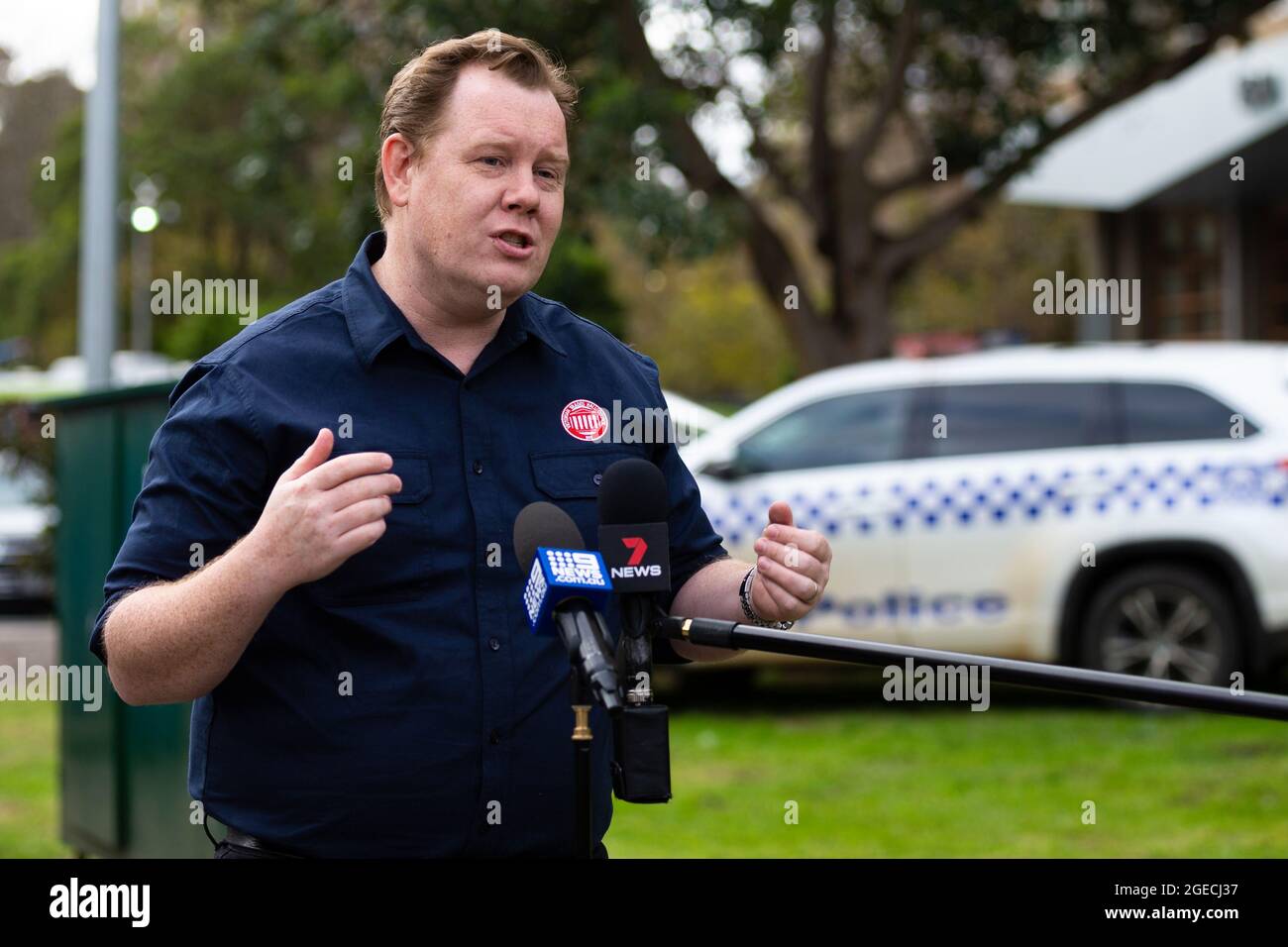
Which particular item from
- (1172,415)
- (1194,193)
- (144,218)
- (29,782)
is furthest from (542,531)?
(1194,193)

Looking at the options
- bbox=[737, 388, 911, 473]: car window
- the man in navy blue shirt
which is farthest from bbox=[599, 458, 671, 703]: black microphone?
bbox=[737, 388, 911, 473]: car window

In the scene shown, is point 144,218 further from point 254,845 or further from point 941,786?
point 254,845

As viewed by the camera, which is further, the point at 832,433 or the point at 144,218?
the point at 832,433

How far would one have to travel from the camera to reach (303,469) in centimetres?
229

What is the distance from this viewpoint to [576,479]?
9.15ft

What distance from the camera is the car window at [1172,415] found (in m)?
9.72

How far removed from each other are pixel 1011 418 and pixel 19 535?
34.9 ft

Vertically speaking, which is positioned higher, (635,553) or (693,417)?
(693,417)

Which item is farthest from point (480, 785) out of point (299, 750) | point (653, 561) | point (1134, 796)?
point (1134, 796)

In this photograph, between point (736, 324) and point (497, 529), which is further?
point (736, 324)

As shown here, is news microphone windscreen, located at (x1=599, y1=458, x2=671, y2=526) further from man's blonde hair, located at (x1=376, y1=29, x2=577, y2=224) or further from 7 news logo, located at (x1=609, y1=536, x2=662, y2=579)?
man's blonde hair, located at (x1=376, y1=29, x2=577, y2=224)

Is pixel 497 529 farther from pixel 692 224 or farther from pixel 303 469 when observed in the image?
pixel 692 224

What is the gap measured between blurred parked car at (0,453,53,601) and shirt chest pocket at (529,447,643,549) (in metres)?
13.4
